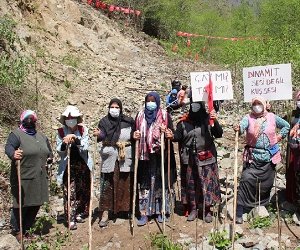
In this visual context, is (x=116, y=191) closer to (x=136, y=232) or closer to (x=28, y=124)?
(x=136, y=232)

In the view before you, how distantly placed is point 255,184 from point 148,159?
4.05 ft

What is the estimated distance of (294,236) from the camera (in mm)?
3719

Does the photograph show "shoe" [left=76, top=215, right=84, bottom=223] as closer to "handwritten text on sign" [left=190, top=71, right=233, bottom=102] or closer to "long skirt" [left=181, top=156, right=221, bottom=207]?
"long skirt" [left=181, top=156, right=221, bottom=207]

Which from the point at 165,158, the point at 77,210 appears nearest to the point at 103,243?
the point at 77,210

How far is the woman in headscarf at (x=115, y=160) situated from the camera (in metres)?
4.02

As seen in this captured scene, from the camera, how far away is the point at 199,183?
4.08 meters

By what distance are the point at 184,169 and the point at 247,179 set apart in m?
0.72

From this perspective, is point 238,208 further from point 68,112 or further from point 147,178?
point 68,112

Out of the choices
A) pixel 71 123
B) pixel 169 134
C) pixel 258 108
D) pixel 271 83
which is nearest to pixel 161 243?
pixel 169 134

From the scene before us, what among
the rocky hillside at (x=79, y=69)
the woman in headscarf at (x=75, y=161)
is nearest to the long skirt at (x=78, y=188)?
the woman in headscarf at (x=75, y=161)

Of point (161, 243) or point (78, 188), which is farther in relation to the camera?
point (78, 188)

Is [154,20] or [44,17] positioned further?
[154,20]

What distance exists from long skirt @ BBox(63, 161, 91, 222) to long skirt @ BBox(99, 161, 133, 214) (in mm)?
210

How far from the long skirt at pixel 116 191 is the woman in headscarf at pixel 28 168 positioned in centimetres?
68
